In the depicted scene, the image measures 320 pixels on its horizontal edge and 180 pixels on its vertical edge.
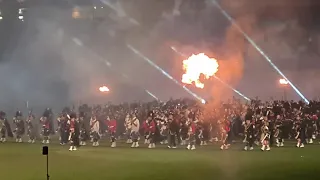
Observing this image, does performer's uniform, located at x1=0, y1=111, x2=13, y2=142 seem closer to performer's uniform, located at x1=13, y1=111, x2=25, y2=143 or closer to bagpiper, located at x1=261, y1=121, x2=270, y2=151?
performer's uniform, located at x1=13, y1=111, x2=25, y2=143

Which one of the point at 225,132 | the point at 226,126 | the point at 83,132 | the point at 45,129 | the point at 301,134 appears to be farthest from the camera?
the point at 45,129

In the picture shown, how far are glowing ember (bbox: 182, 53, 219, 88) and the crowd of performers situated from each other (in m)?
3.67

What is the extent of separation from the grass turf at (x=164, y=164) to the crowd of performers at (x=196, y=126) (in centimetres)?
123

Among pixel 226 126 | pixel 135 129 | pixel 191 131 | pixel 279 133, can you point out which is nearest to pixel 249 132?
pixel 226 126

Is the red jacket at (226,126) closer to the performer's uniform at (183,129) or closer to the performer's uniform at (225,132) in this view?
the performer's uniform at (225,132)

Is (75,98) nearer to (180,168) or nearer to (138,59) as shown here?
(138,59)

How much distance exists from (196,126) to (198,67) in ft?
26.7

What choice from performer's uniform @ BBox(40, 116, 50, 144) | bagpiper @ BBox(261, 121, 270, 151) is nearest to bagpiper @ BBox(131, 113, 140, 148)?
performer's uniform @ BBox(40, 116, 50, 144)

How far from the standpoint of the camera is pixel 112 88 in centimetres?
3766

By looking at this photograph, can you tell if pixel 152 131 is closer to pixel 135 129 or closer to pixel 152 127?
pixel 152 127

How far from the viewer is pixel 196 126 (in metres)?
24.1

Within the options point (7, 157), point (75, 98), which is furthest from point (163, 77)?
point (7, 157)

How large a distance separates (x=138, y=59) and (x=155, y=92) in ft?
9.70

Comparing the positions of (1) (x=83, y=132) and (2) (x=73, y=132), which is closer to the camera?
(2) (x=73, y=132)
